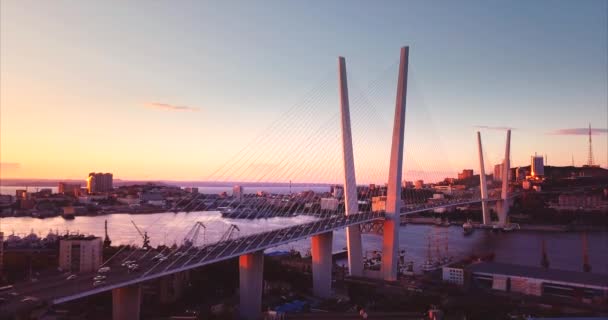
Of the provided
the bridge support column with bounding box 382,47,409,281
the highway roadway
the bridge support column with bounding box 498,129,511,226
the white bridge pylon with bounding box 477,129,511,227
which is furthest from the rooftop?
the bridge support column with bounding box 498,129,511,226

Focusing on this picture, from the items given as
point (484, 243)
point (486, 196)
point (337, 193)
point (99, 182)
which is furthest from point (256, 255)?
point (99, 182)

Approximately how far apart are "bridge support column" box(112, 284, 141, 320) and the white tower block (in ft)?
12.4

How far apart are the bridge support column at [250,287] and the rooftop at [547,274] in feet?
12.6

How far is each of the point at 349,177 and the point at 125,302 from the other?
3.90m

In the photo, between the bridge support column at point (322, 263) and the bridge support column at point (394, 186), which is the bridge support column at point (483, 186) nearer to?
the bridge support column at point (394, 186)

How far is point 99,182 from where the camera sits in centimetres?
3631

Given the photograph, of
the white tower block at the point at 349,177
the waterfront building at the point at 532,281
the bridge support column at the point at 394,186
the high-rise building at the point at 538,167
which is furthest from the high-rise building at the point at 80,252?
the high-rise building at the point at 538,167

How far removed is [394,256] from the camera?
24.3 feet

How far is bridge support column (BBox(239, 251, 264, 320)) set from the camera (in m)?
5.24

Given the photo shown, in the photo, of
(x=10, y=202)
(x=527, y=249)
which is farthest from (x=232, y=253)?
(x=10, y=202)

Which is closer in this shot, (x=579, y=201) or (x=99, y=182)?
(x=579, y=201)

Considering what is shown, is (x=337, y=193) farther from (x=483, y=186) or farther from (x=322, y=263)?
(x=322, y=263)

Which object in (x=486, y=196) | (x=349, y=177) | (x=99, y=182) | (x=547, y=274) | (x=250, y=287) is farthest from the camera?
(x=99, y=182)

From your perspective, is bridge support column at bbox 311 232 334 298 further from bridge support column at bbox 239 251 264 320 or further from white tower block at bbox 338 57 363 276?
bridge support column at bbox 239 251 264 320
